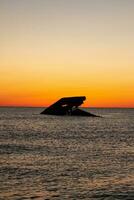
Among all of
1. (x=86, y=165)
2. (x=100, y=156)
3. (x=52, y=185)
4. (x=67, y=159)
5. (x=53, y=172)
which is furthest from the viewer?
A: (x=100, y=156)

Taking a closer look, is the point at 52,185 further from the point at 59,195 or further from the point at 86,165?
the point at 86,165

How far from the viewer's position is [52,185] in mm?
25219

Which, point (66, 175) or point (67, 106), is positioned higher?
point (67, 106)

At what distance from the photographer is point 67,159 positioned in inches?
1469

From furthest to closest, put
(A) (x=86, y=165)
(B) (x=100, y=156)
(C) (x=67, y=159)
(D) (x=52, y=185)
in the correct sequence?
(B) (x=100, y=156) → (C) (x=67, y=159) → (A) (x=86, y=165) → (D) (x=52, y=185)

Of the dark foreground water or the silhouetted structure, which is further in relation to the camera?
the silhouetted structure

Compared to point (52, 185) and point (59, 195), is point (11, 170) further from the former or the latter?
point (59, 195)

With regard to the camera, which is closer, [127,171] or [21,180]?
[21,180]

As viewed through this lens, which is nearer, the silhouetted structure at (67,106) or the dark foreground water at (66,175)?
the dark foreground water at (66,175)

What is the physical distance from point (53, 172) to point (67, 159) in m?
7.52

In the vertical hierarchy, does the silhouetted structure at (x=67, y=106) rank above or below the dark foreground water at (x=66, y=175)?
above

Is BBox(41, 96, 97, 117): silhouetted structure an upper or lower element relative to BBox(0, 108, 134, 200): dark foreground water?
upper

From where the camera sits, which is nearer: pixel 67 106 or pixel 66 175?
pixel 66 175

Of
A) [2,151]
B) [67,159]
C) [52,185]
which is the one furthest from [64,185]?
[2,151]
